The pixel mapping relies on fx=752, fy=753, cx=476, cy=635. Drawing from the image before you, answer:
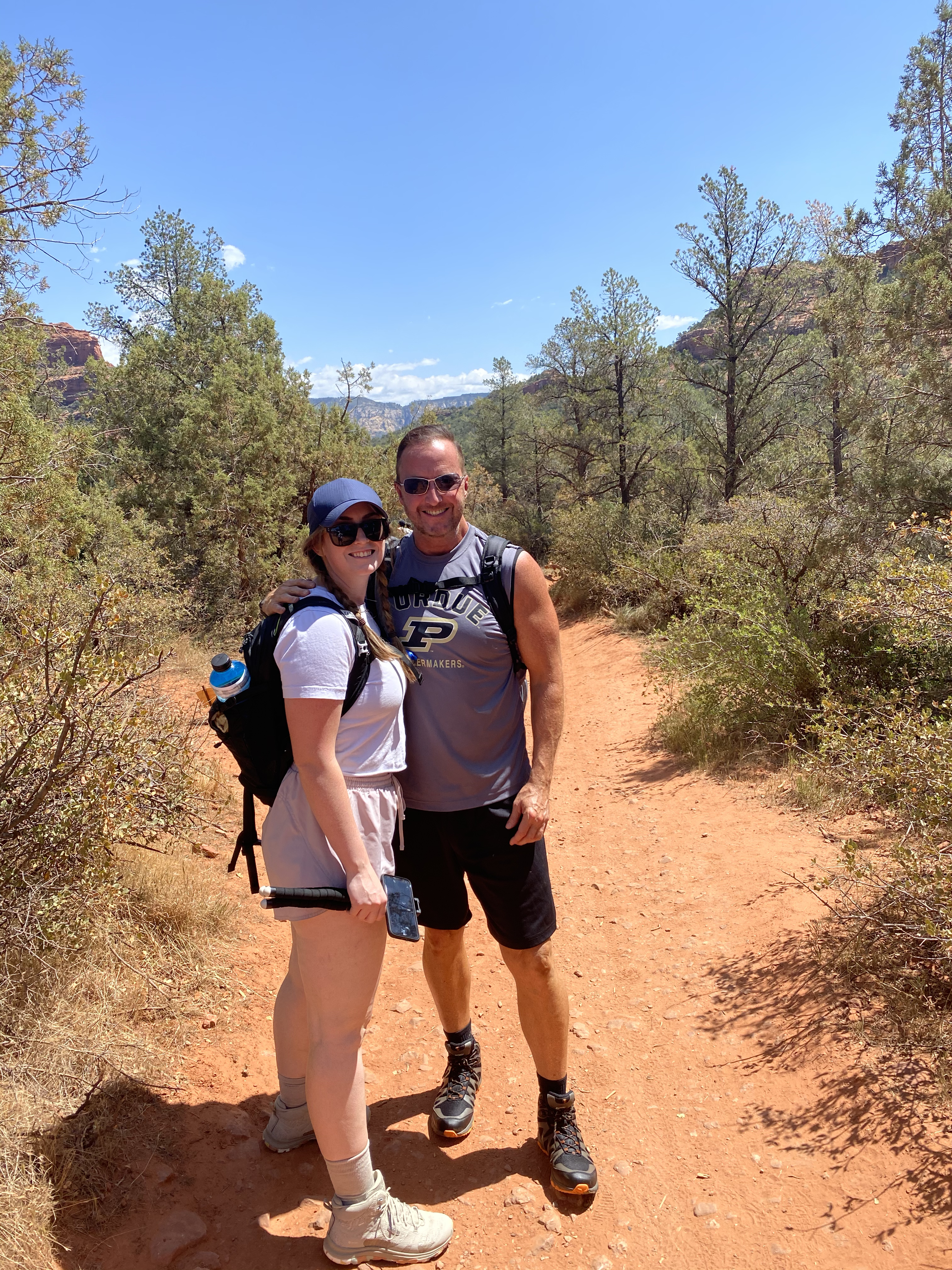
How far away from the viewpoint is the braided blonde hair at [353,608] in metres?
1.90

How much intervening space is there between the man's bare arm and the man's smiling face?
24cm

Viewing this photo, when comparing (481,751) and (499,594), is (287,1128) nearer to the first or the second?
(481,751)

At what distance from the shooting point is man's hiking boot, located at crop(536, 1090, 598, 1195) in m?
2.28

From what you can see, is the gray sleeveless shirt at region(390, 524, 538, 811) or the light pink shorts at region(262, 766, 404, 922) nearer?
the light pink shorts at region(262, 766, 404, 922)

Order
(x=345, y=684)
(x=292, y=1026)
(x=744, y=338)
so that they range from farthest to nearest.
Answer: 1. (x=744, y=338)
2. (x=292, y=1026)
3. (x=345, y=684)

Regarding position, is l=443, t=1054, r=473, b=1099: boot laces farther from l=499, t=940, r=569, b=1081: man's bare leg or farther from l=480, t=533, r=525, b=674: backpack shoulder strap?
l=480, t=533, r=525, b=674: backpack shoulder strap

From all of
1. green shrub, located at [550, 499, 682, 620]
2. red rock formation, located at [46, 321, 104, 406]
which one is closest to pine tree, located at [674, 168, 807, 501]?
green shrub, located at [550, 499, 682, 620]

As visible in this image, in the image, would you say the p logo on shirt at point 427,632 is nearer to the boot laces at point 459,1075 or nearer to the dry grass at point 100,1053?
the boot laces at point 459,1075

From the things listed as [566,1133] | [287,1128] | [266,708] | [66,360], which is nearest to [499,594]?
[266,708]

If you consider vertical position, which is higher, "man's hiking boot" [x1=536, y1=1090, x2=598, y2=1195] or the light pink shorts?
the light pink shorts

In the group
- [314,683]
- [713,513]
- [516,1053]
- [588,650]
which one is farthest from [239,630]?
[314,683]

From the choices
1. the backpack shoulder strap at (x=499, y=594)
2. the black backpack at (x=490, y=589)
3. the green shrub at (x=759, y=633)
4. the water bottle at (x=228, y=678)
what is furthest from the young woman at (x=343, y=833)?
the green shrub at (x=759, y=633)

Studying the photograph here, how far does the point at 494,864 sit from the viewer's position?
225cm

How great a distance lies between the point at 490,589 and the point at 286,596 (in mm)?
621
